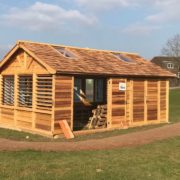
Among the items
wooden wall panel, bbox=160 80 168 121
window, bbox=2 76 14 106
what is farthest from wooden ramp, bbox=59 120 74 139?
wooden wall panel, bbox=160 80 168 121

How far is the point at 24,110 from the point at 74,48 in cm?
409

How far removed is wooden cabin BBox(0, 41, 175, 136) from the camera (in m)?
17.5

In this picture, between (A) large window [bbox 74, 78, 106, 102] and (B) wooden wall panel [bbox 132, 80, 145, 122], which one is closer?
(B) wooden wall panel [bbox 132, 80, 145, 122]

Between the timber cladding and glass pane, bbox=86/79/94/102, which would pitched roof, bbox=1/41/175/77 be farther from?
glass pane, bbox=86/79/94/102

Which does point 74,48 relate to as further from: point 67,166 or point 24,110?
point 67,166

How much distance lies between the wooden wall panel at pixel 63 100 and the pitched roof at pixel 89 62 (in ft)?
1.35

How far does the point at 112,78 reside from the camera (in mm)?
19703

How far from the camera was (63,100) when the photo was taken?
17422 millimetres

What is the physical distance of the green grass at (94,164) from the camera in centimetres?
957

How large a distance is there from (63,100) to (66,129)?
1.19 metres

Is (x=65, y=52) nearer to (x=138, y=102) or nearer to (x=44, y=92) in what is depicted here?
(x=44, y=92)

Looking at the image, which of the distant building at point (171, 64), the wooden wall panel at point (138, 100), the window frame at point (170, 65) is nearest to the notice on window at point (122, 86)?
the wooden wall panel at point (138, 100)

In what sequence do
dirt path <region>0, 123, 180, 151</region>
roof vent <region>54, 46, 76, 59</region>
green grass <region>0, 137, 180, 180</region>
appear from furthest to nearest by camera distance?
roof vent <region>54, 46, 76, 59</region> → dirt path <region>0, 123, 180, 151</region> → green grass <region>0, 137, 180, 180</region>

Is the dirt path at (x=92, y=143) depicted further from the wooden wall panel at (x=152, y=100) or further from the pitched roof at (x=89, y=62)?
the wooden wall panel at (x=152, y=100)
